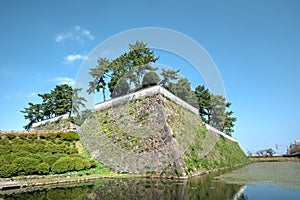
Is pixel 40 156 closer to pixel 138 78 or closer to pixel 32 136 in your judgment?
pixel 32 136

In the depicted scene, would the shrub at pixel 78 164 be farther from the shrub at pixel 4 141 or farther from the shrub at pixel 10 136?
the shrub at pixel 10 136

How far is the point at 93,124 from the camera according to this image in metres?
24.2

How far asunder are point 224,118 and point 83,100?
25098 millimetres

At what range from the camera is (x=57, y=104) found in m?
39.1

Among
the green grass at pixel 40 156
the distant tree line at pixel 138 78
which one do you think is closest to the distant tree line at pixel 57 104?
the distant tree line at pixel 138 78

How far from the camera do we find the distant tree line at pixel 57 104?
1467 inches

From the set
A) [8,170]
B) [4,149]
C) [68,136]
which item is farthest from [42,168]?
[68,136]

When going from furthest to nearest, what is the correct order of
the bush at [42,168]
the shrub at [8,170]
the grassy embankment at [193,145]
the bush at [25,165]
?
the grassy embankment at [193,145] → the bush at [42,168] → the bush at [25,165] → the shrub at [8,170]

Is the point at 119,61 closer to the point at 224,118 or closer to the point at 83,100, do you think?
the point at 83,100

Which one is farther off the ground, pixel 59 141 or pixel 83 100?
pixel 83 100

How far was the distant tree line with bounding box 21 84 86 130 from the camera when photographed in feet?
122

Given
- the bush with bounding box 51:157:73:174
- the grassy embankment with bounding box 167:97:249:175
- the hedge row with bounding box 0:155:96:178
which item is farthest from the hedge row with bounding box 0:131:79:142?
the grassy embankment with bounding box 167:97:249:175

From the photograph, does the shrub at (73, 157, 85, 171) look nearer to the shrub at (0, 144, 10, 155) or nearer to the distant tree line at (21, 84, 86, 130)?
the shrub at (0, 144, 10, 155)

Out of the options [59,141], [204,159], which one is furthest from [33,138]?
[204,159]
